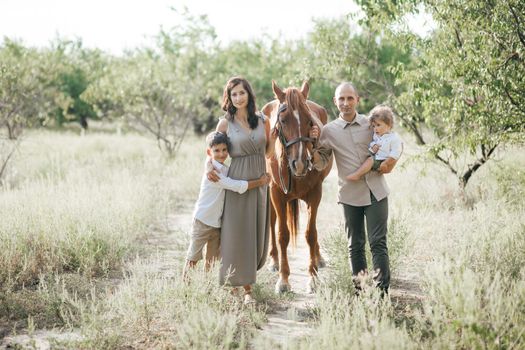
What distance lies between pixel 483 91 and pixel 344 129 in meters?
1.74

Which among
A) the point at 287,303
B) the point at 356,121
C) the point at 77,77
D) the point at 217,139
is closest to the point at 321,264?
the point at 287,303

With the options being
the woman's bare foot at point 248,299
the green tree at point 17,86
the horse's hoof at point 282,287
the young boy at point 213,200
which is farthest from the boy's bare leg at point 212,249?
the green tree at point 17,86

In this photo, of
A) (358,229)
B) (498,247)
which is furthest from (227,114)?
(498,247)

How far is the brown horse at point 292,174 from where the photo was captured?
14.1 ft

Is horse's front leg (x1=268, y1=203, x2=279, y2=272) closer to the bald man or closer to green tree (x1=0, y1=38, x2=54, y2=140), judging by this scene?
the bald man

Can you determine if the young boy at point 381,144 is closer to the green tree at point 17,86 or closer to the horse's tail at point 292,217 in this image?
the horse's tail at point 292,217

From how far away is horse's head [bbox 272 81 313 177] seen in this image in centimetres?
423

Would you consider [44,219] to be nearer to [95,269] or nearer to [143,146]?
[95,269]

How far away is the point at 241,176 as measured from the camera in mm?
4230

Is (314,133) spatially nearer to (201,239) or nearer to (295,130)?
(295,130)

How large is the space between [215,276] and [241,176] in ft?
2.98

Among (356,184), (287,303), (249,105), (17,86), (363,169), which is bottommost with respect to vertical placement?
(287,303)

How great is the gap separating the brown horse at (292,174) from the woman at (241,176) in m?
0.28

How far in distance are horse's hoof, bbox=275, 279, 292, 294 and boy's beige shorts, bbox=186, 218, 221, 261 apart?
2.94ft
